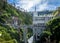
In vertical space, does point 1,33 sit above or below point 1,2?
below

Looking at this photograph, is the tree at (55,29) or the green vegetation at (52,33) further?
the green vegetation at (52,33)

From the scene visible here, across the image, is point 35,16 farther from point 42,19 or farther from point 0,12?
point 0,12

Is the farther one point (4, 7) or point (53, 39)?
point (4, 7)

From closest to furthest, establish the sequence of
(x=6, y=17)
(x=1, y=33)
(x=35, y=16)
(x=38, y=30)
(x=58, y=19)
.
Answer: (x=1, y=33) < (x=58, y=19) < (x=38, y=30) < (x=6, y=17) < (x=35, y=16)

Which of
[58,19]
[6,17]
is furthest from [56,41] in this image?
[6,17]

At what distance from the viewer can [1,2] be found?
8306 cm

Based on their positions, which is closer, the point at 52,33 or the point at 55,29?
the point at 55,29

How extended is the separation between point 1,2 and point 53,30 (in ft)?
99.0

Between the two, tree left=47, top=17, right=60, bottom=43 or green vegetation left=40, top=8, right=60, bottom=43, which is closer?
tree left=47, top=17, right=60, bottom=43

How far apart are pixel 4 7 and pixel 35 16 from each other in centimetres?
892

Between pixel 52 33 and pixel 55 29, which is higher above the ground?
pixel 55 29

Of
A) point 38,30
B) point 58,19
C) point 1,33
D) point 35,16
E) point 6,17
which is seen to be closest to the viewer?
point 1,33

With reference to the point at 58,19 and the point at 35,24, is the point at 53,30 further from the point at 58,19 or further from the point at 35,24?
the point at 35,24

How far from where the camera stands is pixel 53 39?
5612 centimetres
